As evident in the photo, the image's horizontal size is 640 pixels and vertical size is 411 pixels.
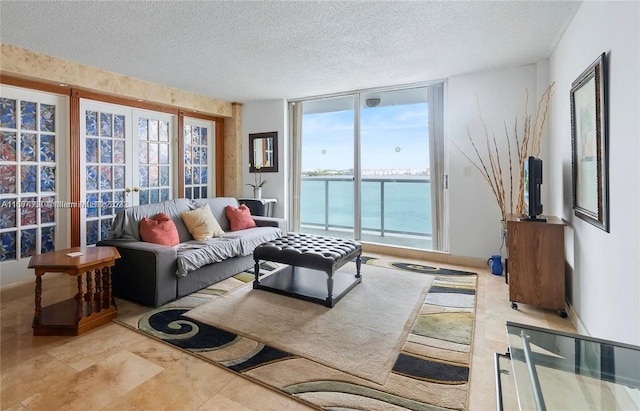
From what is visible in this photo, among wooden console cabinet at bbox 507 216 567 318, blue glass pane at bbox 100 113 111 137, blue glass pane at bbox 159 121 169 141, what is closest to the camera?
wooden console cabinet at bbox 507 216 567 318

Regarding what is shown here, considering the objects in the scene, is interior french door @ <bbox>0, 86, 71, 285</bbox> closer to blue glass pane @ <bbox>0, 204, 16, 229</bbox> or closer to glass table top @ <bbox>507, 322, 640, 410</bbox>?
blue glass pane @ <bbox>0, 204, 16, 229</bbox>

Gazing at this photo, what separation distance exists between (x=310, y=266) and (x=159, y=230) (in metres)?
1.65

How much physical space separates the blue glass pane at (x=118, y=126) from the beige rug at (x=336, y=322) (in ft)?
9.54

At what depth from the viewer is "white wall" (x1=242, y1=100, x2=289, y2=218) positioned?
5473mm

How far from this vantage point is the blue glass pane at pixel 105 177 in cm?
410

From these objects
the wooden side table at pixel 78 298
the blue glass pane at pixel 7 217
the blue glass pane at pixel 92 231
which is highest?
the blue glass pane at pixel 7 217

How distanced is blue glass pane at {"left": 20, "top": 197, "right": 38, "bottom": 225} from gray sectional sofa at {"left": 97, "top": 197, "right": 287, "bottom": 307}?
45.8 inches

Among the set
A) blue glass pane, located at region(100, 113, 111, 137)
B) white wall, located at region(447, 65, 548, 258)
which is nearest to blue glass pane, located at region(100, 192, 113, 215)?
blue glass pane, located at region(100, 113, 111, 137)

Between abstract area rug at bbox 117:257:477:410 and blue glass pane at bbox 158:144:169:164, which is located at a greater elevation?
blue glass pane at bbox 158:144:169:164

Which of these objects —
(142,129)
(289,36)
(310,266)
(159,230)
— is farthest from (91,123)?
(310,266)

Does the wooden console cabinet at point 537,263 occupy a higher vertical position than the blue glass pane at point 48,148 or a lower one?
lower

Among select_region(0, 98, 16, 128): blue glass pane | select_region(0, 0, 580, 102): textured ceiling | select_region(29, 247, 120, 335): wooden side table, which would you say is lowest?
select_region(29, 247, 120, 335): wooden side table

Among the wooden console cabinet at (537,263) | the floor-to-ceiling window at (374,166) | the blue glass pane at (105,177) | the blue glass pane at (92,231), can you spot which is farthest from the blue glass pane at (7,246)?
the wooden console cabinet at (537,263)

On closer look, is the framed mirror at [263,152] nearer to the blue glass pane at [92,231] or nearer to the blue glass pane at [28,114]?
the blue glass pane at [92,231]
